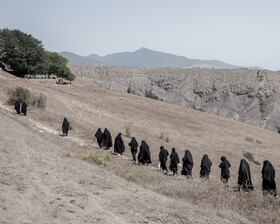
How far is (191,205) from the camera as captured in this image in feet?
34.8

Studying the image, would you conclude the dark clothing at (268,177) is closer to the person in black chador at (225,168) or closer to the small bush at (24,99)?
the person in black chador at (225,168)

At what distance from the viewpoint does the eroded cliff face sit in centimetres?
9781

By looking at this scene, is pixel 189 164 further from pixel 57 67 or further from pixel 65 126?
pixel 57 67

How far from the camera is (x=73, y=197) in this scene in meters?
10.1

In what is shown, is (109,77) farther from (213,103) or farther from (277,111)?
(277,111)

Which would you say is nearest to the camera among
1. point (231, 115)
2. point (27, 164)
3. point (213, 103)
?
point (27, 164)

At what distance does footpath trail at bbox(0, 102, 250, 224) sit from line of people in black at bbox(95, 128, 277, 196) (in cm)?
365

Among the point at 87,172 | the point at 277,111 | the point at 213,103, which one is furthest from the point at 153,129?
the point at 213,103

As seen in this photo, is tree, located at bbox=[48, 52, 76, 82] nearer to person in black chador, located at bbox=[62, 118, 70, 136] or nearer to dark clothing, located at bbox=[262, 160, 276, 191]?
person in black chador, located at bbox=[62, 118, 70, 136]

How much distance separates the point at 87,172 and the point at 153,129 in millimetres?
22295

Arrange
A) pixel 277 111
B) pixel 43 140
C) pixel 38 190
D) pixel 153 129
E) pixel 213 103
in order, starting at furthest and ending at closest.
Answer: pixel 213 103 → pixel 277 111 → pixel 153 129 → pixel 43 140 → pixel 38 190

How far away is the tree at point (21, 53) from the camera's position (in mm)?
48781

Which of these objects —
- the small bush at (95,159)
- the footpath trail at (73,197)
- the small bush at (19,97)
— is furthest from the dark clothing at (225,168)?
the small bush at (19,97)

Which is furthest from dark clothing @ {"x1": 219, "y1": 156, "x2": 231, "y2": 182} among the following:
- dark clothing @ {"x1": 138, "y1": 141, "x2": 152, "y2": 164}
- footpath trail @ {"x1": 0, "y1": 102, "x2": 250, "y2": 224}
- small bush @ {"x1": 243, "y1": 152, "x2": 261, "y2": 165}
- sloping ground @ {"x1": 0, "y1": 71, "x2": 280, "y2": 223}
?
small bush @ {"x1": 243, "y1": 152, "x2": 261, "y2": 165}
